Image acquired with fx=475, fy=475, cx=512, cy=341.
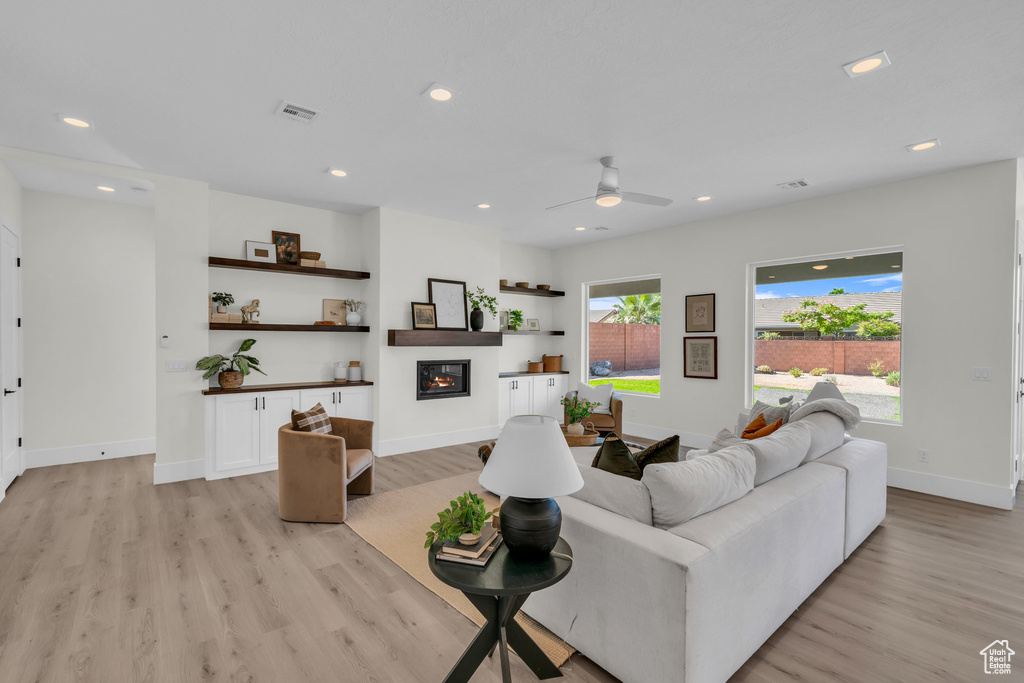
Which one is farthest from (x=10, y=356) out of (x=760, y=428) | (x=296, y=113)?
(x=760, y=428)

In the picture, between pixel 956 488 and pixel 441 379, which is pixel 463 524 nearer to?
pixel 441 379

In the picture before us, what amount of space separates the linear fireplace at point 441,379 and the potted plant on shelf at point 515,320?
3.79ft

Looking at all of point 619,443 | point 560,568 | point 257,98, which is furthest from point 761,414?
point 257,98

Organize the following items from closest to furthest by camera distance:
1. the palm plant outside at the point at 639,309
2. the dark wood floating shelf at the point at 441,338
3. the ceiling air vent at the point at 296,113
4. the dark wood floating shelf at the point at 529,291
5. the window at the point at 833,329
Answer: the ceiling air vent at the point at 296,113 → the window at the point at 833,329 → the dark wood floating shelf at the point at 441,338 → the palm plant outside at the point at 639,309 → the dark wood floating shelf at the point at 529,291

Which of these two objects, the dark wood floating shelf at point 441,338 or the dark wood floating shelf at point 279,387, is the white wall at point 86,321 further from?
the dark wood floating shelf at point 441,338

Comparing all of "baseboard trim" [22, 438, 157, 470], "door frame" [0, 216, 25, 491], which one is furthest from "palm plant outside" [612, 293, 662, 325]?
"door frame" [0, 216, 25, 491]

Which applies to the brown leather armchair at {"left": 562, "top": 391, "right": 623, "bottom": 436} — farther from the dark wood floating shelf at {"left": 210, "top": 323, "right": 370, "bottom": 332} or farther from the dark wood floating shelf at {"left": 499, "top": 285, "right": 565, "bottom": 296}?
the dark wood floating shelf at {"left": 210, "top": 323, "right": 370, "bottom": 332}

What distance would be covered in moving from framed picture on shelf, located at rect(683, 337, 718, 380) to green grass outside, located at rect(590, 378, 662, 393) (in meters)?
0.52

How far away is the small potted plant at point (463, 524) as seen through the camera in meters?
1.76

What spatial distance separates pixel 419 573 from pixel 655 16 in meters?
3.10

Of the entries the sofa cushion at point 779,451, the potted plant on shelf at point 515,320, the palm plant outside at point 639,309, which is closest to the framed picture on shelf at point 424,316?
the potted plant on shelf at point 515,320

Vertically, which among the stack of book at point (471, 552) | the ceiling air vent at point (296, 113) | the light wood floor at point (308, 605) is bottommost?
the light wood floor at point (308, 605)

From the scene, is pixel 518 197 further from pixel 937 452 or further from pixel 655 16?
pixel 937 452

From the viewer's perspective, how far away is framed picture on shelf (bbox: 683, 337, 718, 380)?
578 cm
